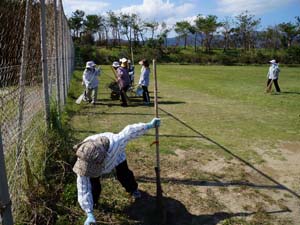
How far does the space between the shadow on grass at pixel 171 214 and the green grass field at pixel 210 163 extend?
1cm

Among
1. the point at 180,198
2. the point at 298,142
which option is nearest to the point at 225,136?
the point at 298,142

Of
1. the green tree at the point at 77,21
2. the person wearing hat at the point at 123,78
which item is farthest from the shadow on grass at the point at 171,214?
the green tree at the point at 77,21

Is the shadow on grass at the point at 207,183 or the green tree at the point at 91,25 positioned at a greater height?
the green tree at the point at 91,25

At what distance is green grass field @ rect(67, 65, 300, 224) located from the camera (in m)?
4.30

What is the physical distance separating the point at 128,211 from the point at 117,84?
8.68m

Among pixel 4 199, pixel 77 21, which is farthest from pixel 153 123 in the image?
pixel 77 21

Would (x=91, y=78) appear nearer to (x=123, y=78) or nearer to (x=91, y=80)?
(x=91, y=80)

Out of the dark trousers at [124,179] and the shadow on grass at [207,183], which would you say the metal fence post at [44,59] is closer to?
the dark trousers at [124,179]

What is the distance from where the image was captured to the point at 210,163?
19.8 ft

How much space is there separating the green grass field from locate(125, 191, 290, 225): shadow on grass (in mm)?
12

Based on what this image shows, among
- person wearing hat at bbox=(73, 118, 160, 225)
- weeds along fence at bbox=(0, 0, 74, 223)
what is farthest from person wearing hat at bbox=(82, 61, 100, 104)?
person wearing hat at bbox=(73, 118, 160, 225)

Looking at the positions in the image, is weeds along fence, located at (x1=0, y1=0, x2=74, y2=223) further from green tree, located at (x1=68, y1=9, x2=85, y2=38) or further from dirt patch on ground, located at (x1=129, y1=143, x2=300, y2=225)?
green tree, located at (x1=68, y1=9, x2=85, y2=38)

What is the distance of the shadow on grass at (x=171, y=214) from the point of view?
409 cm

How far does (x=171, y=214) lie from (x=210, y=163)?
1.99 metres
